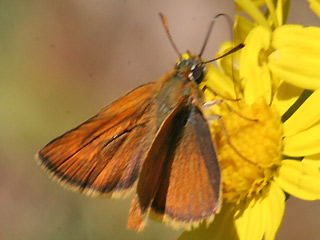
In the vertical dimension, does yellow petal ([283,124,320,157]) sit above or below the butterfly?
below

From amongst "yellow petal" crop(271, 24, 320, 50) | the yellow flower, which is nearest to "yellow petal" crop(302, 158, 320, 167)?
the yellow flower

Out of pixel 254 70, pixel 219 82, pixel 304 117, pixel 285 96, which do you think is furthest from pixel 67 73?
pixel 304 117

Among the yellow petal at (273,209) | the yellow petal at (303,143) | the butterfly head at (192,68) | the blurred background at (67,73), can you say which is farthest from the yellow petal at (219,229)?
the blurred background at (67,73)

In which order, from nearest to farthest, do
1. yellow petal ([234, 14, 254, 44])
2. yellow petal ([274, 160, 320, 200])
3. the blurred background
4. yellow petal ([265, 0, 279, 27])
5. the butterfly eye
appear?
yellow petal ([274, 160, 320, 200]) → yellow petal ([265, 0, 279, 27]) → yellow petal ([234, 14, 254, 44]) → the butterfly eye → the blurred background

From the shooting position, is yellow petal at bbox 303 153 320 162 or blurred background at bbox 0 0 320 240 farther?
blurred background at bbox 0 0 320 240

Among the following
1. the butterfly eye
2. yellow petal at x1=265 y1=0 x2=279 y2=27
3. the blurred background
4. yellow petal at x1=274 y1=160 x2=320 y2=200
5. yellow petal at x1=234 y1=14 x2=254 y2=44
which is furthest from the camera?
the blurred background

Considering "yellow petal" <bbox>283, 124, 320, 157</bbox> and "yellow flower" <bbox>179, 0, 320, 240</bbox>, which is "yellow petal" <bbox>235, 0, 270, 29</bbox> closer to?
"yellow flower" <bbox>179, 0, 320, 240</bbox>

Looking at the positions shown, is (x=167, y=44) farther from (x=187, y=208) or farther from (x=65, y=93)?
(x=187, y=208)
